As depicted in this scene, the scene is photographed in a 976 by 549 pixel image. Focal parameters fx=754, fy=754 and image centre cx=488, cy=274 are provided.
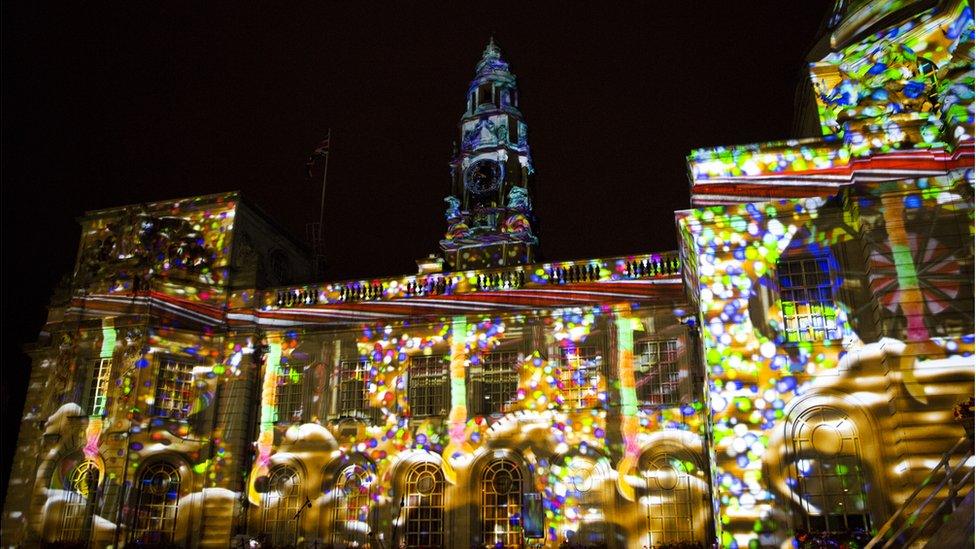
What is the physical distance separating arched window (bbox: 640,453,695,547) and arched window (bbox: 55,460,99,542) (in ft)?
46.5

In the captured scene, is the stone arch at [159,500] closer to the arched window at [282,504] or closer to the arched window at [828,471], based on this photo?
the arched window at [282,504]

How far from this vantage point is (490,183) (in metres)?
29.1

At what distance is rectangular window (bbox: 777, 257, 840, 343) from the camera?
1409 centimetres

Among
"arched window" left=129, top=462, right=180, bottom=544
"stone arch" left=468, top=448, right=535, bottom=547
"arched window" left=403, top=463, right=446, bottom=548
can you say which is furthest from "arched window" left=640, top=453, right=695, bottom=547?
"arched window" left=129, top=462, right=180, bottom=544

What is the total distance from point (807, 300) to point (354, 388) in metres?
12.0

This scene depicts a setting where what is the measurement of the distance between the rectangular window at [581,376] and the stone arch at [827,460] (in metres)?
5.96

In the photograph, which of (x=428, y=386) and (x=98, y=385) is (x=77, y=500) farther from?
(x=428, y=386)

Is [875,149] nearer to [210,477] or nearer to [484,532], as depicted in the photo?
[484,532]

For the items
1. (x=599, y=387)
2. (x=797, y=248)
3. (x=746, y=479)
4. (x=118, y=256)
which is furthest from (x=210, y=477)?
(x=797, y=248)

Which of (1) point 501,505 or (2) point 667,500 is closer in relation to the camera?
(2) point 667,500

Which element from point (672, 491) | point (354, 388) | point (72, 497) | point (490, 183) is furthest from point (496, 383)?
point (72, 497)

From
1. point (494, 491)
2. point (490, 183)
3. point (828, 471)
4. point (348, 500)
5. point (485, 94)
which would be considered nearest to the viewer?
point (828, 471)

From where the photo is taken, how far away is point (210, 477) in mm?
20312

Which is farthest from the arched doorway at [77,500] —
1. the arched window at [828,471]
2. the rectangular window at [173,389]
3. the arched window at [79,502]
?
the arched window at [828,471]
